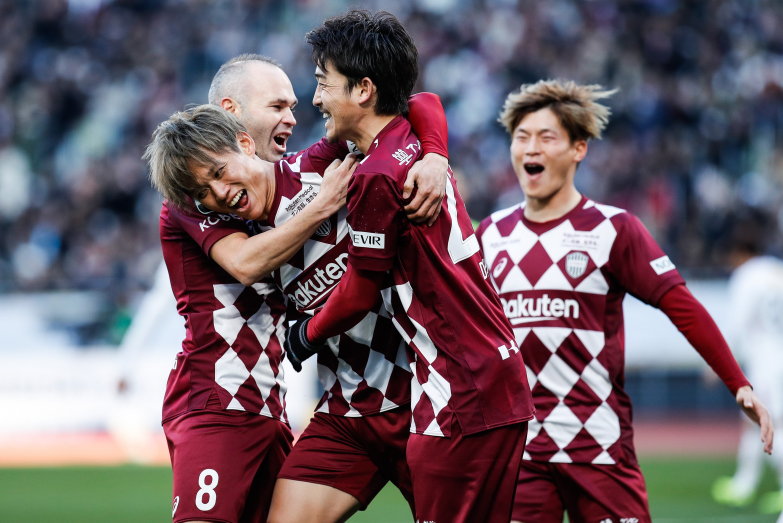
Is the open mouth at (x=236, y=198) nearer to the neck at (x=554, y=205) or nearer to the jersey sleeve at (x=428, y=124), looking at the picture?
the jersey sleeve at (x=428, y=124)

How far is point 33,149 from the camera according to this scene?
16.4 metres

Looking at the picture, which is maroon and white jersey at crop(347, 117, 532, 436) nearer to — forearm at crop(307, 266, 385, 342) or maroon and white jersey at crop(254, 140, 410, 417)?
Result: forearm at crop(307, 266, 385, 342)

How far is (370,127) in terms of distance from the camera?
12.3 ft

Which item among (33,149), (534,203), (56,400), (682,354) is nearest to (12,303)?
(56,400)

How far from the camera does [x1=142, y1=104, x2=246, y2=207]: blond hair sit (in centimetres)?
392

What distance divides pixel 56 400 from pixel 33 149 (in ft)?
18.5

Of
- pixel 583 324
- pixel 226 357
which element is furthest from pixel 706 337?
pixel 226 357

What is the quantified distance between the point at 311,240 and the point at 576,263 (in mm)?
1391

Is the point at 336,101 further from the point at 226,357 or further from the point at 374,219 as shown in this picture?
the point at 226,357

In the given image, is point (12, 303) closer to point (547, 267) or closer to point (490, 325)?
point (547, 267)

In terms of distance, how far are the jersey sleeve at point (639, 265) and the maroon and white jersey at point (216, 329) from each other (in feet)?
5.19

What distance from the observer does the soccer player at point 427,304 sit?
3.53m

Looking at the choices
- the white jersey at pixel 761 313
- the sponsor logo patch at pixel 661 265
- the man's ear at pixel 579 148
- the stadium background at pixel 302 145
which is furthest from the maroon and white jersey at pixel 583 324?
the stadium background at pixel 302 145

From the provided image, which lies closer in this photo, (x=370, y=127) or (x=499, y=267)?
(x=370, y=127)
